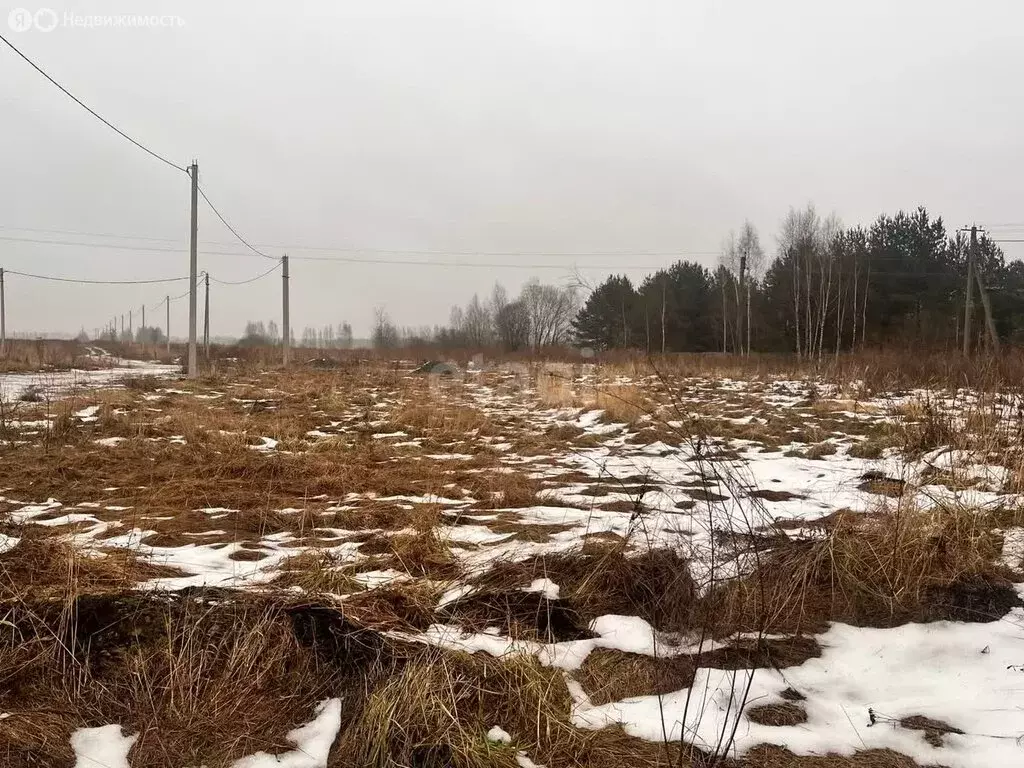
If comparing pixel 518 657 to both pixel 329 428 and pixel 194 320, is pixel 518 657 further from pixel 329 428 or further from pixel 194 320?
pixel 194 320

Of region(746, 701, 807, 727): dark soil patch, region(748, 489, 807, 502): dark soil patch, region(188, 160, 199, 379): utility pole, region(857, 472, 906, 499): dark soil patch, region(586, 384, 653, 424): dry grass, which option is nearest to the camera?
region(746, 701, 807, 727): dark soil patch

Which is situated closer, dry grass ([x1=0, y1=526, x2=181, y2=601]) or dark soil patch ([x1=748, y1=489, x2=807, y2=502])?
dry grass ([x1=0, y1=526, x2=181, y2=601])

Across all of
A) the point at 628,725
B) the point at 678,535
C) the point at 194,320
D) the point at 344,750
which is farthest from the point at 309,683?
the point at 194,320

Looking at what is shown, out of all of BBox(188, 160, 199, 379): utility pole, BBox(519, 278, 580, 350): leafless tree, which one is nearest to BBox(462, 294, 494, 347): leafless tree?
BBox(519, 278, 580, 350): leafless tree

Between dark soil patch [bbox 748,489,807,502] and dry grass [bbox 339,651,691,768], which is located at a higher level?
dark soil patch [bbox 748,489,807,502]

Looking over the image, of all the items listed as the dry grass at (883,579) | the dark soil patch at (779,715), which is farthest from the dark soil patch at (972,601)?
the dark soil patch at (779,715)

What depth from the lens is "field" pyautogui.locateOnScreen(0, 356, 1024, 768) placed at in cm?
199

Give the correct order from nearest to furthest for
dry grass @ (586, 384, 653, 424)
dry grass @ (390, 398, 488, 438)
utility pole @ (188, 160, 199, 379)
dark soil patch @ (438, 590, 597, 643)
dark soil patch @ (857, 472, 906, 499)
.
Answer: dark soil patch @ (438, 590, 597, 643) < dark soil patch @ (857, 472, 906, 499) < dry grass @ (390, 398, 488, 438) < dry grass @ (586, 384, 653, 424) < utility pole @ (188, 160, 199, 379)

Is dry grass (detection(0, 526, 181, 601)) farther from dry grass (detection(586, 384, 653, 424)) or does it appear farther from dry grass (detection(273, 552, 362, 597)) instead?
dry grass (detection(586, 384, 653, 424))

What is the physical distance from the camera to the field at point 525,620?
1.99 m

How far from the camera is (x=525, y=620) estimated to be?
8.78 feet

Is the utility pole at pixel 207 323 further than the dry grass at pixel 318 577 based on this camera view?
Yes

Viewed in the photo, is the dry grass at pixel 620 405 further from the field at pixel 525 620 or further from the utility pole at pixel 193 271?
the utility pole at pixel 193 271

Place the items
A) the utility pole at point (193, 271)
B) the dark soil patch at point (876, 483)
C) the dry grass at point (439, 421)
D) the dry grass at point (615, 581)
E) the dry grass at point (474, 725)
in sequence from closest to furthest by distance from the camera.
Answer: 1. the dry grass at point (474, 725)
2. the dry grass at point (615, 581)
3. the dark soil patch at point (876, 483)
4. the dry grass at point (439, 421)
5. the utility pole at point (193, 271)
